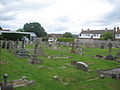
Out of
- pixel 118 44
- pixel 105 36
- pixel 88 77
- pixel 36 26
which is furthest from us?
pixel 36 26

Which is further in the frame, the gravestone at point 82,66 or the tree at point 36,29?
the tree at point 36,29

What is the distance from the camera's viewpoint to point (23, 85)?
8.00m

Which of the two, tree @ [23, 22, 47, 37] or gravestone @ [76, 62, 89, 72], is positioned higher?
tree @ [23, 22, 47, 37]

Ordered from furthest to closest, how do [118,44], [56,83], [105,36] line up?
[105,36] → [118,44] → [56,83]

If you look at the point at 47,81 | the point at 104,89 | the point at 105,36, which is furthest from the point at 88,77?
the point at 105,36

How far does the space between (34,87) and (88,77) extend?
4.44 m

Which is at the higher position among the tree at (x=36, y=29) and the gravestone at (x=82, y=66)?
the tree at (x=36, y=29)

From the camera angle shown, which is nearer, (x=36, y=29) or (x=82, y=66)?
(x=82, y=66)

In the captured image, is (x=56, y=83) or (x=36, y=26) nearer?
(x=56, y=83)

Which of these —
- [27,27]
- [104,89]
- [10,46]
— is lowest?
[104,89]

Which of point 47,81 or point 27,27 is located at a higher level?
point 27,27

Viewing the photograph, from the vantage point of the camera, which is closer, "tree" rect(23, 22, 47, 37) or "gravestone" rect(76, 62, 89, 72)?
"gravestone" rect(76, 62, 89, 72)

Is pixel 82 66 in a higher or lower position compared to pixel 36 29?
lower

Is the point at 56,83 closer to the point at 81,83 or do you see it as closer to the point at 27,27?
the point at 81,83
